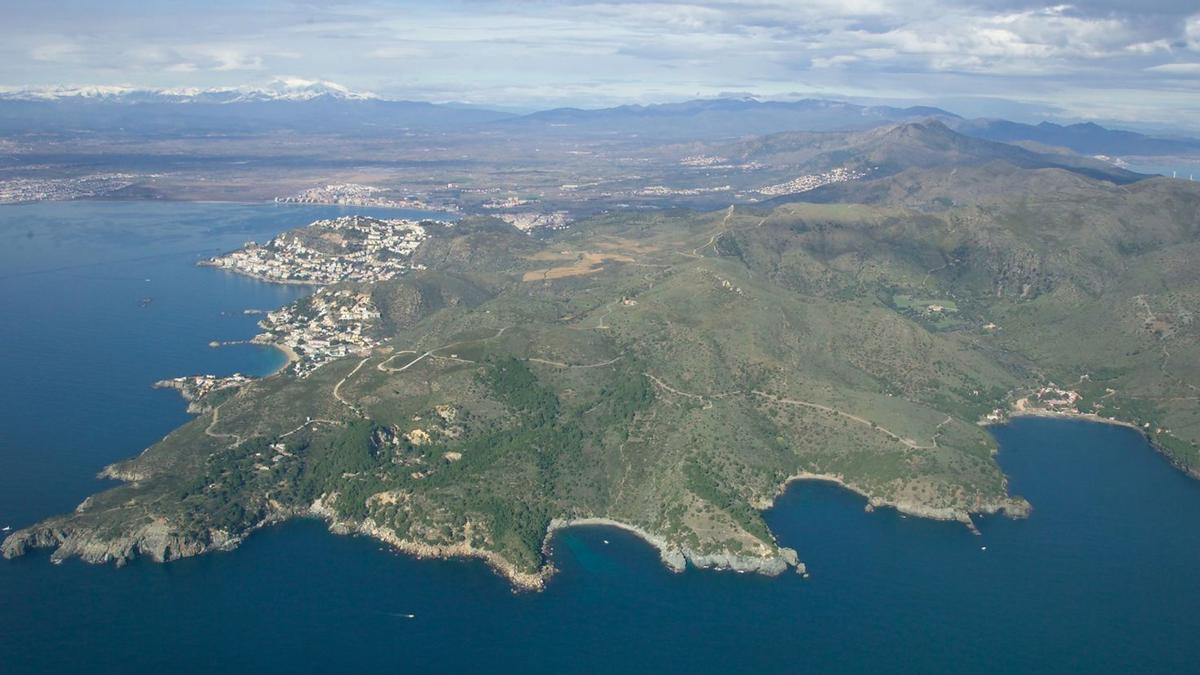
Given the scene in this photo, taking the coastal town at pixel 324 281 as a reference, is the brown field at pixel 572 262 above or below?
above

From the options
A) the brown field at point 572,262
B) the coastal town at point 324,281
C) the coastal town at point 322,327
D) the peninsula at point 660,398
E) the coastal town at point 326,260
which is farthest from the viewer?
the coastal town at point 326,260

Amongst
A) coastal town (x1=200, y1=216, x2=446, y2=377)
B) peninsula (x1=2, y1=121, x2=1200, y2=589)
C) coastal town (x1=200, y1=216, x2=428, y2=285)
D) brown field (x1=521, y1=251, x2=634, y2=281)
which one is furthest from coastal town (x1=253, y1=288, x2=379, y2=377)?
brown field (x1=521, y1=251, x2=634, y2=281)

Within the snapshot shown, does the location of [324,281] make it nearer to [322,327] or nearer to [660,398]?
[322,327]

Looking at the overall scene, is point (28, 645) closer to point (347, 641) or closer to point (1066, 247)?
point (347, 641)

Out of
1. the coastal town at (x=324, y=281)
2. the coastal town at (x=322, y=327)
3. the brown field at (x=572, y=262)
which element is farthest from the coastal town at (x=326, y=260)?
the coastal town at (x=322, y=327)

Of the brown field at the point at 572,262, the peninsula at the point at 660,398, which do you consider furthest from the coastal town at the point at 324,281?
the brown field at the point at 572,262

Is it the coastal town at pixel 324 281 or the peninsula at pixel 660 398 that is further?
the coastal town at pixel 324 281

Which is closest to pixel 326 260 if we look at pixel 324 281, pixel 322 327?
pixel 324 281

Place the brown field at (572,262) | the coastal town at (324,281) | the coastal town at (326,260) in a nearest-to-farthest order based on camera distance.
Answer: the coastal town at (324,281)
the brown field at (572,262)
the coastal town at (326,260)

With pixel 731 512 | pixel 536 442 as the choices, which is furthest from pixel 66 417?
pixel 731 512

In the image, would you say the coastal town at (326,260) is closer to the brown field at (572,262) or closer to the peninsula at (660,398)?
the brown field at (572,262)

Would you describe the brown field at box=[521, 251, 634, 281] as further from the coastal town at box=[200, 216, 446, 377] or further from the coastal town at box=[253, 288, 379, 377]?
the coastal town at box=[253, 288, 379, 377]
